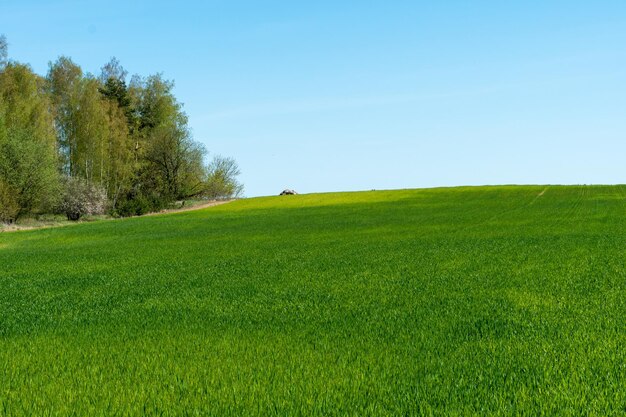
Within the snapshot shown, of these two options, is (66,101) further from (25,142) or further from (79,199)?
(25,142)

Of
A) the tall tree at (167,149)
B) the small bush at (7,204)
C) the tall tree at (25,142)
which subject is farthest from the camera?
the tall tree at (167,149)

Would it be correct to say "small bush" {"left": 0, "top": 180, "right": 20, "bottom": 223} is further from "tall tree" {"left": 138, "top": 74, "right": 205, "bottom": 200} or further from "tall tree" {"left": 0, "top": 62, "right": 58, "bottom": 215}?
"tall tree" {"left": 138, "top": 74, "right": 205, "bottom": 200}

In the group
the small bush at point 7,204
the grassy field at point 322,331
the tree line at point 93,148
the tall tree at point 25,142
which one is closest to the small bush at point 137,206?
the tree line at point 93,148

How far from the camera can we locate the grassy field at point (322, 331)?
25.2 ft

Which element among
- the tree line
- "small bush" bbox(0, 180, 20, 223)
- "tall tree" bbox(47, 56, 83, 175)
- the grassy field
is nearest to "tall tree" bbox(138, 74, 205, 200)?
the tree line

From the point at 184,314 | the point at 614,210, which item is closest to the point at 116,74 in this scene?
the point at 614,210

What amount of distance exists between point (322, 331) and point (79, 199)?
2264 inches

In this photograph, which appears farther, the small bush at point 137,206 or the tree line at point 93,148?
the small bush at point 137,206

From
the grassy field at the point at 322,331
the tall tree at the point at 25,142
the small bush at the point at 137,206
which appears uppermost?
the tall tree at the point at 25,142

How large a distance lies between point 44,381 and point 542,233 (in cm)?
2782

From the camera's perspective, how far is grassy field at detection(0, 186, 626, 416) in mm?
7691

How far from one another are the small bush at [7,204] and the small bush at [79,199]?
25.0 feet

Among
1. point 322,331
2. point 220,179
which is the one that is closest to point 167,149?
point 220,179

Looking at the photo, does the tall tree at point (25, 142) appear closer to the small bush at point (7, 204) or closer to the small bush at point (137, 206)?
the small bush at point (7, 204)
